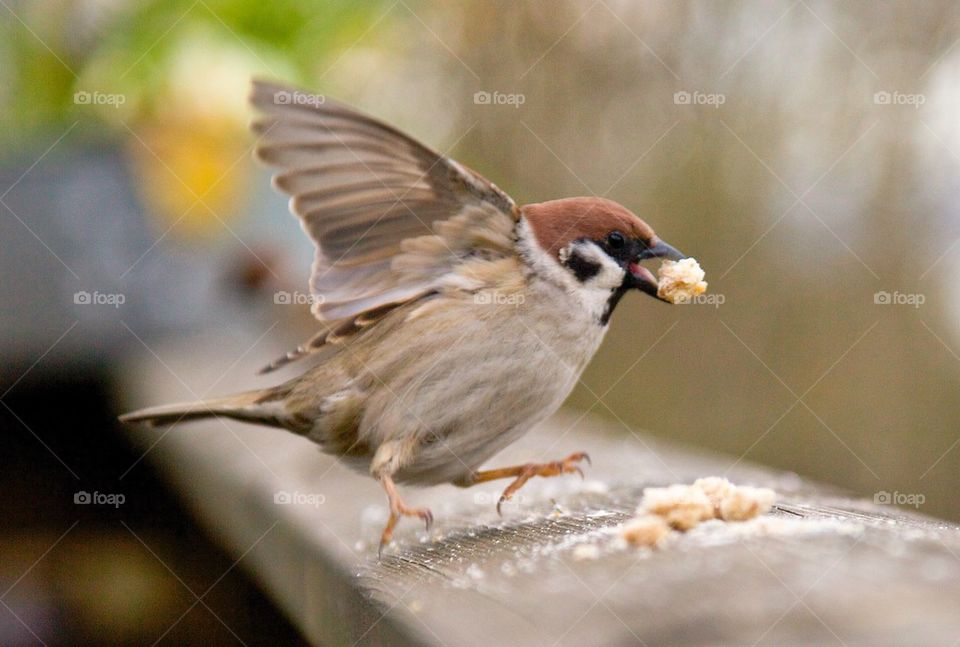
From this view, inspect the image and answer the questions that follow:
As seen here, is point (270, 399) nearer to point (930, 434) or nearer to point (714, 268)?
point (714, 268)

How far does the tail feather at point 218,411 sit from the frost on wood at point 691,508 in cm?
108

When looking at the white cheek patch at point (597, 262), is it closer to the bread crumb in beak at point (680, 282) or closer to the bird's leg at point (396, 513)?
the bread crumb in beak at point (680, 282)

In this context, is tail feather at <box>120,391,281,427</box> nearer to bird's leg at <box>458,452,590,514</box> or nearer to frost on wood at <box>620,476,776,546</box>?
bird's leg at <box>458,452,590,514</box>

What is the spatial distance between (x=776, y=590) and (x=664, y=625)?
10cm

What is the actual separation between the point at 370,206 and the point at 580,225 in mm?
389

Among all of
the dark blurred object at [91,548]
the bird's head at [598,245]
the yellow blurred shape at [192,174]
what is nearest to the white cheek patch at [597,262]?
the bird's head at [598,245]

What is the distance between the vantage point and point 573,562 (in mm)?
1064

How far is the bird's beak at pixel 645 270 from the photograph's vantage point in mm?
2029

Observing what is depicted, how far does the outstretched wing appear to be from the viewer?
1.84 metres

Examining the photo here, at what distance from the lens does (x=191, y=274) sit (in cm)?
364

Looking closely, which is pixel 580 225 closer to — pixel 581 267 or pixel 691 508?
pixel 581 267

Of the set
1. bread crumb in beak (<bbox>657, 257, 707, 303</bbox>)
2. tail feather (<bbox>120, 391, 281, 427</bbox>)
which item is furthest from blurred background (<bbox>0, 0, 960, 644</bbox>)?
bread crumb in beak (<bbox>657, 257, 707, 303</bbox>)

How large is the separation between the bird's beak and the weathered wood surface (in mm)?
354

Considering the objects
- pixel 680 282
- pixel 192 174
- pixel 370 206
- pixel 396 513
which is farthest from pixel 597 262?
pixel 192 174
